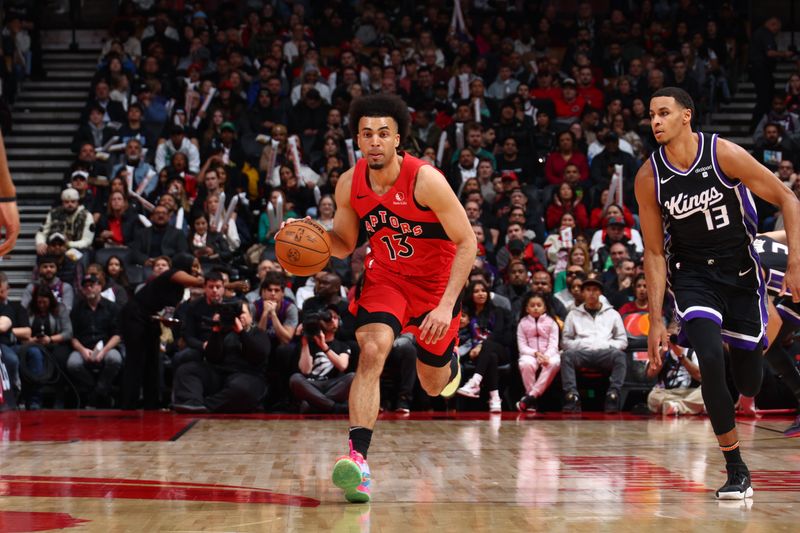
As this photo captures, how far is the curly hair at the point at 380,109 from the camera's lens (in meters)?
5.39

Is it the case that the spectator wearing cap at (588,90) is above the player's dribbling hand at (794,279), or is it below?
above

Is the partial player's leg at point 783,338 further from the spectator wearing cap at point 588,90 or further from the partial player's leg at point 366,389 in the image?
the spectator wearing cap at point 588,90

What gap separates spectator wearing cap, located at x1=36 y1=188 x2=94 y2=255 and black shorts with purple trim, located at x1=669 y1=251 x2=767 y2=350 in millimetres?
8294

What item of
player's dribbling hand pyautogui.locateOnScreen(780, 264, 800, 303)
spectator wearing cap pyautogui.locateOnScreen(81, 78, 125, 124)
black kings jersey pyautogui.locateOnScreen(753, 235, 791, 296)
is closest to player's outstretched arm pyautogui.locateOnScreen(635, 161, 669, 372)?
player's dribbling hand pyautogui.locateOnScreen(780, 264, 800, 303)

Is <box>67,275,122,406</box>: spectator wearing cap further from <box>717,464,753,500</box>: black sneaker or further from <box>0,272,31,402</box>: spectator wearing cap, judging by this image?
<box>717,464,753,500</box>: black sneaker

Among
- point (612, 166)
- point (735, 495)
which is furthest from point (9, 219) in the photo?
point (612, 166)

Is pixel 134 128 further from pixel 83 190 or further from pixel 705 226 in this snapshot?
pixel 705 226

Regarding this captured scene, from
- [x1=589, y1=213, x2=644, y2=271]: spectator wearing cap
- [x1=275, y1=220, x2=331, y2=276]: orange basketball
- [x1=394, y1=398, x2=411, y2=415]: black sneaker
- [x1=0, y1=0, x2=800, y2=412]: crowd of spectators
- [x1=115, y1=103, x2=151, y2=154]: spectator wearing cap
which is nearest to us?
[x1=275, y1=220, x2=331, y2=276]: orange basketball

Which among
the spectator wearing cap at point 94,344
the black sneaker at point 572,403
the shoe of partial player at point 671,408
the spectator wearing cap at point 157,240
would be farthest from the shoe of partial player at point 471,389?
the spectator wearing cap at point 157,240

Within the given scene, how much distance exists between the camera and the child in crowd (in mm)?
10164

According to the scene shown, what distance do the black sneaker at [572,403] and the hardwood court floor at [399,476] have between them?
1184 mm

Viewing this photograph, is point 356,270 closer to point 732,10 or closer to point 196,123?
point 196,123

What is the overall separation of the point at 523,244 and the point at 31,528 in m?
8.19

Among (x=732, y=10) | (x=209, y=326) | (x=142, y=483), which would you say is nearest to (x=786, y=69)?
(x=732, y=10)
